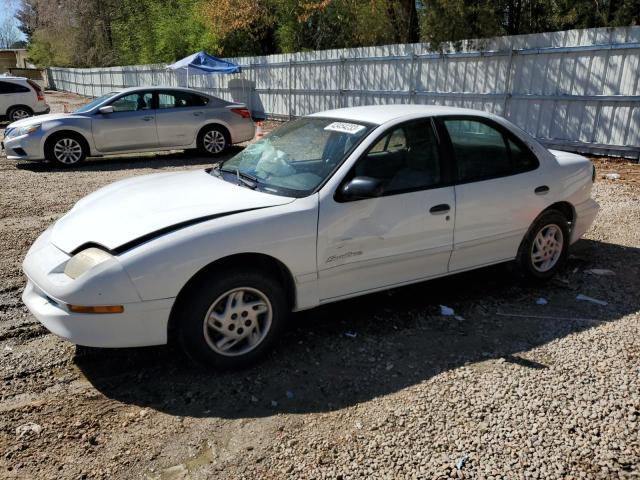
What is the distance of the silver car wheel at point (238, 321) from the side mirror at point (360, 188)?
86 cm

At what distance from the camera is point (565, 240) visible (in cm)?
511

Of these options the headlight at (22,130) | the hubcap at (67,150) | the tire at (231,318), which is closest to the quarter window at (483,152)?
the tire at (231,318)

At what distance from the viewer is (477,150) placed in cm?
453

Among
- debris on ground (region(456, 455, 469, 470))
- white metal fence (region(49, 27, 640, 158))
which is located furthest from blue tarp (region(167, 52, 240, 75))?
debris on ground (region(456, 455, 469, 470))

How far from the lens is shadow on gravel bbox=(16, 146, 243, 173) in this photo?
1105cm

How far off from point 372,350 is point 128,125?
911 centimetres

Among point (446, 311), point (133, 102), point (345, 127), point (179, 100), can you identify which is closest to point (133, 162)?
point (133, 102)

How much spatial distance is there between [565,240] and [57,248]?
417 cm

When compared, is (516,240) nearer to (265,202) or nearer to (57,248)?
(265,202)

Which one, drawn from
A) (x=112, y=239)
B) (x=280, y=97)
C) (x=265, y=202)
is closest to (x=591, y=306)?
(x=265, y=202)

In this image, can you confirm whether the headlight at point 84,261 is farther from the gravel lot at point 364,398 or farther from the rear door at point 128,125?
the rear door at point 128,125

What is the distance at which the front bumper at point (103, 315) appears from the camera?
3.13 meters

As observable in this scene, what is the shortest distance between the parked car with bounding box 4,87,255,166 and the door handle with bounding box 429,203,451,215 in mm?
8833

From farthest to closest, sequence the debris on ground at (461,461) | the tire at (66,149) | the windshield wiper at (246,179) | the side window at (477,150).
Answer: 1. the tire at (66,149)
2. the side window at (477,150)
3. the windshield wiper at (246,179)
4. the debris on ground at (461,461)
